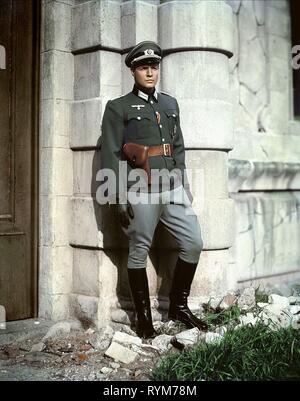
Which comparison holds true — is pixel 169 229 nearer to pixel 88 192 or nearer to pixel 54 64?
pixel 88 192

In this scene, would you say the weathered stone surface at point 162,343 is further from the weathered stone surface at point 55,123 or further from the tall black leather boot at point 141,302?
the weathered stone surface at point 55,123

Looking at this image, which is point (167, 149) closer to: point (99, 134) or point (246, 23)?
point (99, 134)

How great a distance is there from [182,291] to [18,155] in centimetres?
185

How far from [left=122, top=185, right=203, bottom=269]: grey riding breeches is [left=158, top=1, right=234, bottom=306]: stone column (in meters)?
0.34

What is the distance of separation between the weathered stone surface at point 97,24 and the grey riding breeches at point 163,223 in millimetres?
1396

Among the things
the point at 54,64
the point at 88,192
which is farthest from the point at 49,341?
the point at 54,64

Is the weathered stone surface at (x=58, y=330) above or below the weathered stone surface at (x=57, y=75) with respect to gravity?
below

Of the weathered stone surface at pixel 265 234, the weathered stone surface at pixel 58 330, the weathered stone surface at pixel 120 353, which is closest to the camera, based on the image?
the weathered stone surface at pixel 120 353

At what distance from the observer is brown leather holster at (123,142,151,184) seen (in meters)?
4.33

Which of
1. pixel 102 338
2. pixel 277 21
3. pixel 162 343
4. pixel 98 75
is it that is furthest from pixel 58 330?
pixel 277 21

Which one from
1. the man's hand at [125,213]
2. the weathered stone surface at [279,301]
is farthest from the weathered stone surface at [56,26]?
the weathered stone surface at [279,301]

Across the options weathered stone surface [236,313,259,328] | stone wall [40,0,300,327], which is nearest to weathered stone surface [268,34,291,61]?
stone wall [40,0,300,327]

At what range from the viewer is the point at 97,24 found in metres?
4.77

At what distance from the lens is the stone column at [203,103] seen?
477 centimetres
